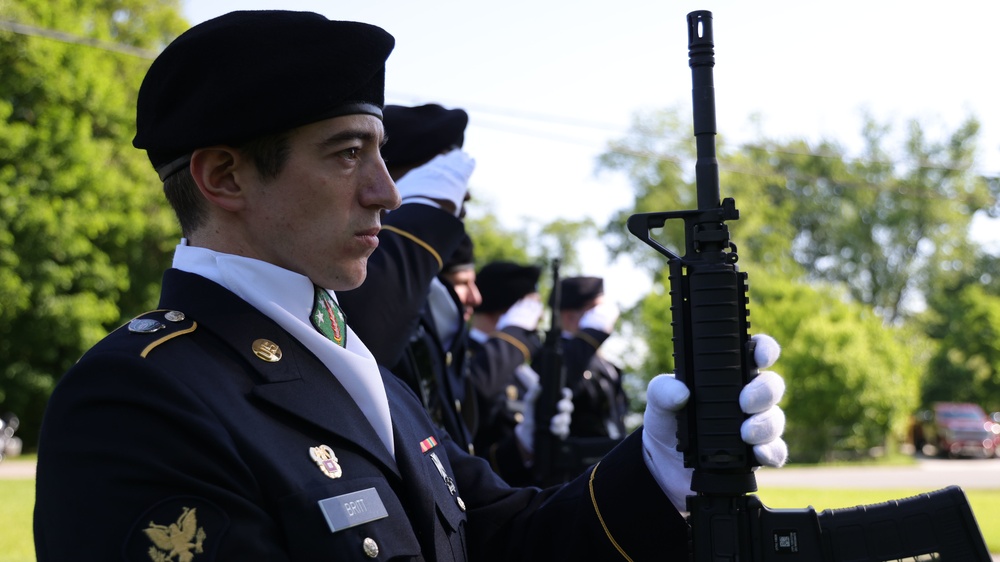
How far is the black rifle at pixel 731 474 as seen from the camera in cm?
223

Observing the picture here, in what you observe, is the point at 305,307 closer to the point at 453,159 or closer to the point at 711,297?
the point at 711,297

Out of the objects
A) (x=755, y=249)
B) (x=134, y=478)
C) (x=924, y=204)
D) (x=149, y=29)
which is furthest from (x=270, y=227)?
(x=924, y=204)

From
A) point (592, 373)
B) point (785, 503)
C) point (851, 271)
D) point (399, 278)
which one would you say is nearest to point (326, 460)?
point (399, 278)

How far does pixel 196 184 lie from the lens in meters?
2.07

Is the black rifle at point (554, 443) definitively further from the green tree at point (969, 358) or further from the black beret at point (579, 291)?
the green tree at point (969, 358)

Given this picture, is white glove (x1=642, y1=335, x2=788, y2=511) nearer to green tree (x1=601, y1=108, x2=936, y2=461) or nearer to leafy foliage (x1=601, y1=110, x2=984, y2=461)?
green tree (x1=601, y1=108, x2=936, y2=461)

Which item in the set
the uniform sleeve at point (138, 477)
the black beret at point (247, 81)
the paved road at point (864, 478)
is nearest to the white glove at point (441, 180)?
the black beret at point (247, 81)

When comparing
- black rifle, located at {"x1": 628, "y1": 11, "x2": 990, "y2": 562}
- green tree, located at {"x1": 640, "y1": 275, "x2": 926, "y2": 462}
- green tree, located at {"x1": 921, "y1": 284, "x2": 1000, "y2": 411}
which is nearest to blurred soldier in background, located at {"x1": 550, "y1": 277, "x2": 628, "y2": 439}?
black rifle, located at {"x1": 628, "y1": 11, "x2": 990, "y2": 562}

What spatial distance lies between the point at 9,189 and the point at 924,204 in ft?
126

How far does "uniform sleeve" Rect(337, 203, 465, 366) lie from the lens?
308 centimetres

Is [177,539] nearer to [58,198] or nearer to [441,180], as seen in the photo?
[441,180]

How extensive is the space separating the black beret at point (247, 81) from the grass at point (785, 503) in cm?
528

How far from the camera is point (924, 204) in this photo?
49125mm

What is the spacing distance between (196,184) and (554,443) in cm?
456
